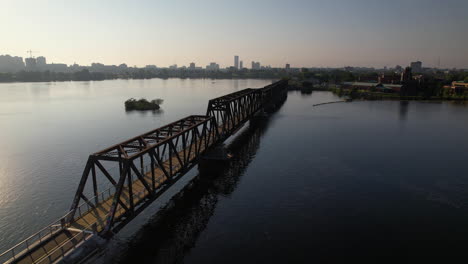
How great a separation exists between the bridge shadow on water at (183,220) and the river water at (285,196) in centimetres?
14

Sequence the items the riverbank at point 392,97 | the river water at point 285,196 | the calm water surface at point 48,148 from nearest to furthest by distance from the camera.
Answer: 1. the river water at point 285,196
2. the calm water surface at point 48,148
3. the riverbank at point 392,97

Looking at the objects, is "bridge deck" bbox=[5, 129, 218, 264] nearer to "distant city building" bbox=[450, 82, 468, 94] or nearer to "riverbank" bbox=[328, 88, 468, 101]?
"riverbank" bbox=[328, 88, 468, 101]

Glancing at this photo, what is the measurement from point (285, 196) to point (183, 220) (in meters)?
13.9

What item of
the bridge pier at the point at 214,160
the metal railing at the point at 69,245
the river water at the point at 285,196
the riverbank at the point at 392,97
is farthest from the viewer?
the riverbank at the point at 392,97

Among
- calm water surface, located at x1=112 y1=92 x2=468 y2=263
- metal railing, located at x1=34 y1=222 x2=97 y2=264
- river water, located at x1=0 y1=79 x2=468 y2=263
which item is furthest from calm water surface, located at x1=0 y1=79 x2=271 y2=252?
calm water surface, located at x1=112 y1=92 x2=468 y2=263

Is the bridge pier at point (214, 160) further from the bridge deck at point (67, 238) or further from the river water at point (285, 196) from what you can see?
the bridge deck at point (67, 238)

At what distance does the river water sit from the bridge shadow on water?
14 centimetres

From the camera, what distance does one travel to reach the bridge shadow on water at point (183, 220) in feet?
91.1

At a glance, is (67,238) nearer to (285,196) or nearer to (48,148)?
(285,196)

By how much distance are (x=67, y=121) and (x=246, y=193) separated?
70.1 meters

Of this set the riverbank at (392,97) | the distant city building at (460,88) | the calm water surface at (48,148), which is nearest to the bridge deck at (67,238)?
the calm water surface at (48,148)

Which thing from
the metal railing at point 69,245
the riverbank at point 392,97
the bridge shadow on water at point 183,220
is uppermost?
the riverbank at point 392,97

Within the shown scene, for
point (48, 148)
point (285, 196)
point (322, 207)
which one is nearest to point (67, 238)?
point (285, 196)

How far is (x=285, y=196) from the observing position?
38875 mm
